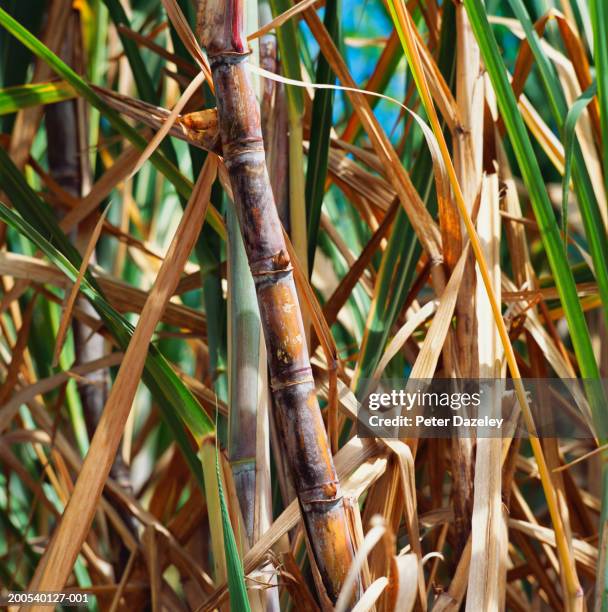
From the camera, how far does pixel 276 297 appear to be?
0.27 metres

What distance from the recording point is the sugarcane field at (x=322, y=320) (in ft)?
0.89

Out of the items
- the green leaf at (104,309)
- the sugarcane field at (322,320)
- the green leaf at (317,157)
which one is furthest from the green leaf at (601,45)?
the green leaf at (104,309)

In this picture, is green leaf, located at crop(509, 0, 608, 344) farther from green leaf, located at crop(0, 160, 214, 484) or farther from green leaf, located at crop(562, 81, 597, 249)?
green leaf, located at crop(0, 160, 214, 484)

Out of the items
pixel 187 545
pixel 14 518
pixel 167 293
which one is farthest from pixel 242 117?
pixel 14 518

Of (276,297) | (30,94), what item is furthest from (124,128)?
(276,297)

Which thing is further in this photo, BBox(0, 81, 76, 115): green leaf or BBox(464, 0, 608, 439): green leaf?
BBox(0, 81, 76, 115): green leaf

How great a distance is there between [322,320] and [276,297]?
59mm

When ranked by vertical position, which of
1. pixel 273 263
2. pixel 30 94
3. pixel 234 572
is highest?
pixel 30 94

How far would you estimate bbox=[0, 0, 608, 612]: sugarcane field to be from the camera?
272mm

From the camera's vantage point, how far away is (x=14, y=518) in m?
0.84

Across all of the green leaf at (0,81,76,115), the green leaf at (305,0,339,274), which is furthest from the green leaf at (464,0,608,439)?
the green leaf at (0,81,76,115)

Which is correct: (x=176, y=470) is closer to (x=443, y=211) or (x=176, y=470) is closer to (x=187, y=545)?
(x=187, y=545)

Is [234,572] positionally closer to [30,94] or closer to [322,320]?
[322,320]

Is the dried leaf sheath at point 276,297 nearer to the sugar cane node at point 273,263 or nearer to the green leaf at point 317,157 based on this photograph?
the sugar cane node at point 273,263
